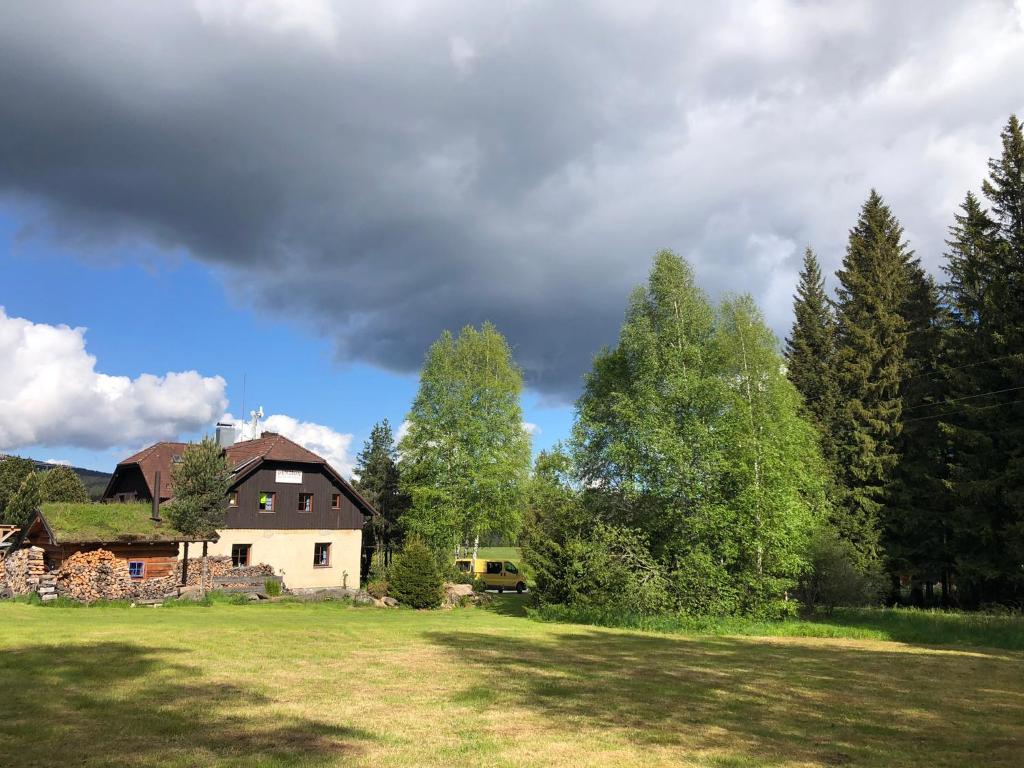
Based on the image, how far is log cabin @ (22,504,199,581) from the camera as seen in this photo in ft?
94.4

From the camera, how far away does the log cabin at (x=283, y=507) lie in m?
41.0

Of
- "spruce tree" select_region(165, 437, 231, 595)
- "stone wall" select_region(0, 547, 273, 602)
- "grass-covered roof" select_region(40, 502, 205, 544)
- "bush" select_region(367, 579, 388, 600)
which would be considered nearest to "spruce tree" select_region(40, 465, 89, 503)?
"stone wall" select_region(0, 547, 273, 602)

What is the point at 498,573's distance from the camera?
51812mm

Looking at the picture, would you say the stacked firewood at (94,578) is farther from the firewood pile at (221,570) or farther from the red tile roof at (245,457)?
the red tile roof at (245,457)

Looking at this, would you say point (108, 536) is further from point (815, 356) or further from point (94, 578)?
point (815, 356)

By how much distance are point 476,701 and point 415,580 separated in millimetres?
20444

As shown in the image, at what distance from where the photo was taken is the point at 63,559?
28.9 metres

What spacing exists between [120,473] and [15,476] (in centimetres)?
2223

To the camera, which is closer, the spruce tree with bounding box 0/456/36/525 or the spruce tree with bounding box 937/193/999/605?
the spruce tree with bounding box 937/193/999/605

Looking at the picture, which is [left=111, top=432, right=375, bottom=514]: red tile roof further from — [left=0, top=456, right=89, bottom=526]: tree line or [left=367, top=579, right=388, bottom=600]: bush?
[left=367, top=579, right=388, bottom=600]: bush

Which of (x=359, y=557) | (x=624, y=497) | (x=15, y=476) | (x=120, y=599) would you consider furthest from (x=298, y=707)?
(x=15, y=476)

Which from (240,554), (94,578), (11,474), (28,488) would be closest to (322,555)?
(240,554)

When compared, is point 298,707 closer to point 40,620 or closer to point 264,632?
point 264,632

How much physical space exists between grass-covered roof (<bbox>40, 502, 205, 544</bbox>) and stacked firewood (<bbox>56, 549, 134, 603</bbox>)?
0.85m
